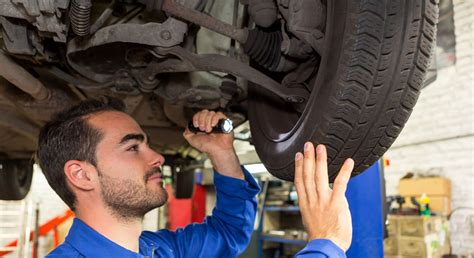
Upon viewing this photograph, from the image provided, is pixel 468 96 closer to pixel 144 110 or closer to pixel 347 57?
pixel 144 110

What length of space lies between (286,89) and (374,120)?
23 cm

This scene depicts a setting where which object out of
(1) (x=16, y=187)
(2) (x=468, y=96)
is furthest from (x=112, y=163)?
(2) (x=468, y=96)

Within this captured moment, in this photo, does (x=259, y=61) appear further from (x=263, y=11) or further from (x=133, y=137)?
(x=133, y=137)

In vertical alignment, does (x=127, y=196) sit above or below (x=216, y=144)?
below

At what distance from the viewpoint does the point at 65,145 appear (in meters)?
1.16

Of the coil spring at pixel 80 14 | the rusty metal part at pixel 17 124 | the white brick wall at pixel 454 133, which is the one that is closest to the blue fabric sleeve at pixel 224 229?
the coil spring at pixel 80 14

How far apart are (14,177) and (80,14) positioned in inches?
81.0

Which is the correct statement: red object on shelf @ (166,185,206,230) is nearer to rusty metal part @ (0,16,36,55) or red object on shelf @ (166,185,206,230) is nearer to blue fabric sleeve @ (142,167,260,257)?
blue fabric sleeve @ (142,167,260,257)

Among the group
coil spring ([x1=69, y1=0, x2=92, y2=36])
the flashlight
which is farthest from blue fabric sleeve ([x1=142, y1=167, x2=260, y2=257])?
coil spring ([x1=69, y1=0, x2=92, y2=36])

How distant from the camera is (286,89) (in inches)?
41.4

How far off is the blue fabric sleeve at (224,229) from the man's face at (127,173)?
0.21 meters

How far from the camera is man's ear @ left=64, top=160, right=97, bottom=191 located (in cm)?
112

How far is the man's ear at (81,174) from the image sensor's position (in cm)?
112

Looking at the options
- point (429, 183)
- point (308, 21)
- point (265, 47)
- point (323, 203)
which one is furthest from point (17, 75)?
point (429, 183)
